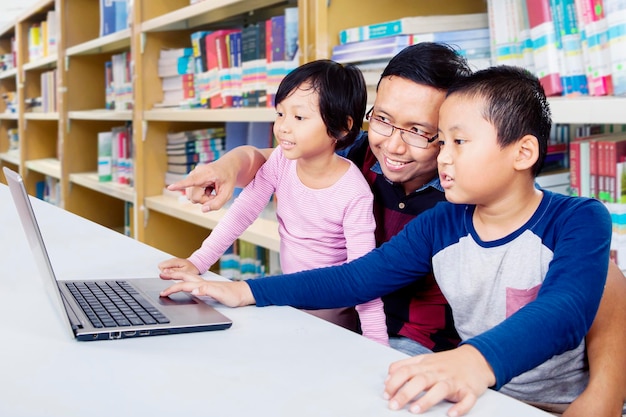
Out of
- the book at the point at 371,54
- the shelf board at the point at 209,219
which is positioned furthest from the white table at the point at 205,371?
the shelf board at the point at 209,219

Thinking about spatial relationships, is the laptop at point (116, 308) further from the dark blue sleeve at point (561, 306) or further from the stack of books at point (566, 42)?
the stack of books at point (566, 42)

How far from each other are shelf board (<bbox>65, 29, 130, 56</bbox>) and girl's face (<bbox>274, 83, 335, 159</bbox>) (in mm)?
1912

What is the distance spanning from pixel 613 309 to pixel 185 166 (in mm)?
2137

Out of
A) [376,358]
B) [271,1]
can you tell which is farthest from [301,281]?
[271,1]

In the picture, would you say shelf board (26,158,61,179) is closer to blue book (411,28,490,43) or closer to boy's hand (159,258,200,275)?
blue book (411,28,490,43)

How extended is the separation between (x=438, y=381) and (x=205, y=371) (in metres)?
0.22

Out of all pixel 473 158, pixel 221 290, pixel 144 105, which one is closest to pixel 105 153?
pixel 144 105

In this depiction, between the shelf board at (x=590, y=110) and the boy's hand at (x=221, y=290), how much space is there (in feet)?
2.59

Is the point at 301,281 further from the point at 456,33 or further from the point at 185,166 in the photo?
the point at 185,166

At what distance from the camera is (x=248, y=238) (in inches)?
84.7

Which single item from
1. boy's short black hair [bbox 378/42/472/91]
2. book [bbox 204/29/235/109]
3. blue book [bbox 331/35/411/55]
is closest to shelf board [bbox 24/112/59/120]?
book [bbox 204/29/235/109]

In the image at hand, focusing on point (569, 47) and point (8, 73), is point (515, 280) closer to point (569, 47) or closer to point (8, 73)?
point (569, 47)

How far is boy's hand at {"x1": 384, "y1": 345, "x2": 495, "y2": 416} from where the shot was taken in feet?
1.87

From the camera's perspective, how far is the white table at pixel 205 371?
57 cm
